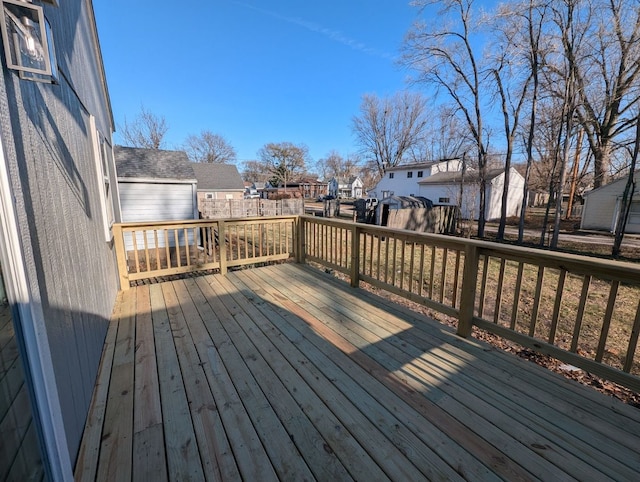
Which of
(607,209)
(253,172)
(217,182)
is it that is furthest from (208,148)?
(607,209)

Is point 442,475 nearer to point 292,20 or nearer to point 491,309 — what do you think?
point 491,309

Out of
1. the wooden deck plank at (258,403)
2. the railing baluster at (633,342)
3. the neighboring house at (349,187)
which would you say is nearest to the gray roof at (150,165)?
the wooden deck plank at (258,403)

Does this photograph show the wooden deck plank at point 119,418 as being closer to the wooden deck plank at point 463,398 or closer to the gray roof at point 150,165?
the wooden deck plank at point 463,398

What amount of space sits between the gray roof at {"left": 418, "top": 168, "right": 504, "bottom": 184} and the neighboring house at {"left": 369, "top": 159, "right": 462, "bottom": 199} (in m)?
1.06

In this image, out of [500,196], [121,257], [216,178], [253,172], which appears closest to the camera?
[121,257]

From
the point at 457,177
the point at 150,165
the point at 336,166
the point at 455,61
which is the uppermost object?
the point at 455,61

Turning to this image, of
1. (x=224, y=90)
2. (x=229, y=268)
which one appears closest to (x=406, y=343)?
(x=229, y=268)

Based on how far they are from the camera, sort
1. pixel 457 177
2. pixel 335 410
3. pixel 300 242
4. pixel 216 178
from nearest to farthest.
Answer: pixel 335 410 → pixel 300 242 → pixel 457 177 → pixel 216 178

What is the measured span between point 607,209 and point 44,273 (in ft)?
65.3

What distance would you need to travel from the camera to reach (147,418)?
165 centimetres

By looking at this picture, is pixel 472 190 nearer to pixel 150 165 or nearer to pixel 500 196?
pixel 500 196

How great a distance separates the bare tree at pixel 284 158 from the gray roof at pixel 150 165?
1194 inches

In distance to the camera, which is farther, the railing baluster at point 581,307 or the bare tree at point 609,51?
the bare tree at point 609,51

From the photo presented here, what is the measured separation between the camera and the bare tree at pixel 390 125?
27062 millimetres
